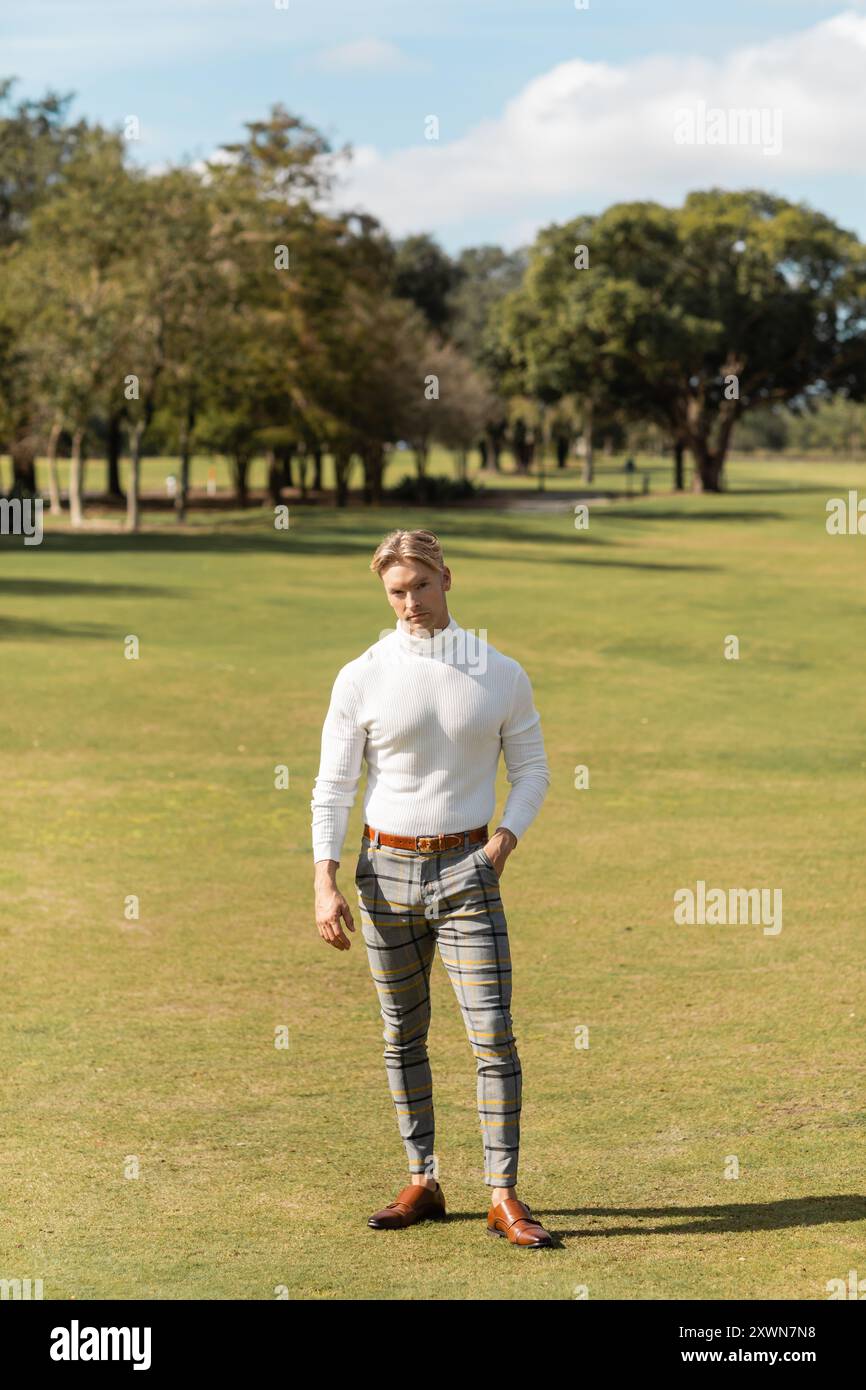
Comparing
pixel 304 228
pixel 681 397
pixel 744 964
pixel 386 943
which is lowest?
pixel 744 964

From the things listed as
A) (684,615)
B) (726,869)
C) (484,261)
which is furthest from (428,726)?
(484,261)

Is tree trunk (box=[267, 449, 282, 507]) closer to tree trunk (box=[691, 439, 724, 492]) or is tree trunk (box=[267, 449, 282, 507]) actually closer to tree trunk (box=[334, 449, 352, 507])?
tree trunk (box=[334, 449, 352, 507])

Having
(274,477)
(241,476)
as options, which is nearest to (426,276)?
(274,477)

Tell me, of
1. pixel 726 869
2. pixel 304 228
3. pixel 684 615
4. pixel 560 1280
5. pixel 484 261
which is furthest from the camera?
pixel 484 261

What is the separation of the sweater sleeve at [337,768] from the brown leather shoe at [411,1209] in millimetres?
1165

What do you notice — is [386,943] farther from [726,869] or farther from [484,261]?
[484,261]

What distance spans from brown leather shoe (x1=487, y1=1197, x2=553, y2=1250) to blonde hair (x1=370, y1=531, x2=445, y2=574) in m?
2.06

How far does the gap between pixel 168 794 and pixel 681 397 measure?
70.4m

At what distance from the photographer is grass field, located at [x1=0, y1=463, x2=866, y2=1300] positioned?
5664 millimetres

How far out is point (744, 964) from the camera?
9523 millimetres

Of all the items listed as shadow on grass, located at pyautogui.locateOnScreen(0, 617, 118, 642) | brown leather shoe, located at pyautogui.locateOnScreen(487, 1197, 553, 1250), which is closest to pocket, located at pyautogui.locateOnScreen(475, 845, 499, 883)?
brown leather shoe, located at pyautogui.locateOnScreen(487, 1197, 553, 1250)

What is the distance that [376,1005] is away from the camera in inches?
343

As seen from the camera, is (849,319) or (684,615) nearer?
(684,615)

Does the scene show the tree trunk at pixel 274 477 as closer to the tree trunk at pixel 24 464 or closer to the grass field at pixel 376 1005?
the tree trunk at pixel 24 464
